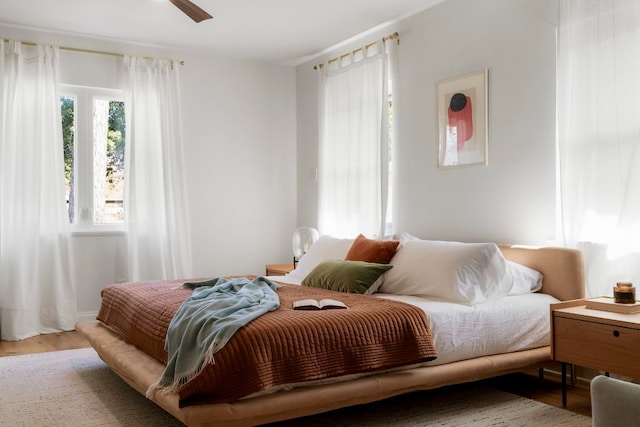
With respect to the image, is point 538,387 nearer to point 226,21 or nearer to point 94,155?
point 226,21

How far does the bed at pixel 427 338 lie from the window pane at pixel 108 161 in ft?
5.61

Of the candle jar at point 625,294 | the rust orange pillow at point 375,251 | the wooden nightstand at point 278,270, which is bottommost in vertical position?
the wooden nightstand at point 278,270

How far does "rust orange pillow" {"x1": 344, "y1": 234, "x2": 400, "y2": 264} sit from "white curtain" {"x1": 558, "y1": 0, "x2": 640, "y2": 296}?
3.52ft

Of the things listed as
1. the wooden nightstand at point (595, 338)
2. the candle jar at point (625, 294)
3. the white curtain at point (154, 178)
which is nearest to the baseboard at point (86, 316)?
the white curtain at point (154, 178)

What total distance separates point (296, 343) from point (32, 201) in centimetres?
341

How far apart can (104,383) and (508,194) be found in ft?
8.99

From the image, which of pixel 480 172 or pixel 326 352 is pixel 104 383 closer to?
pixel 326 352

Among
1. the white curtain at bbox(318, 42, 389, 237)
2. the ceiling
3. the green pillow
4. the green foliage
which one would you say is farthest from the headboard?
the green foliage

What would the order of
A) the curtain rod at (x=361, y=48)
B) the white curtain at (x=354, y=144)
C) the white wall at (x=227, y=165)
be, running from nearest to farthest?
the curtain rod at (x=361, y=48)
the white curtain at (x=354, y=144)
the white wall at (x=227, y=165)

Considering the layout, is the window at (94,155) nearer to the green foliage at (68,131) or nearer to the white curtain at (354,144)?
the green foliage at (68,131)

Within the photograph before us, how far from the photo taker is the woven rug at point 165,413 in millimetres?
2914

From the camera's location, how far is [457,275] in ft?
11.3

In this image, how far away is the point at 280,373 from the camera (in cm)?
250

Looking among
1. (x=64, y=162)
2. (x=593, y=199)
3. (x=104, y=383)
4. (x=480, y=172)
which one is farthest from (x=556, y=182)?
(x=64, y=162)
